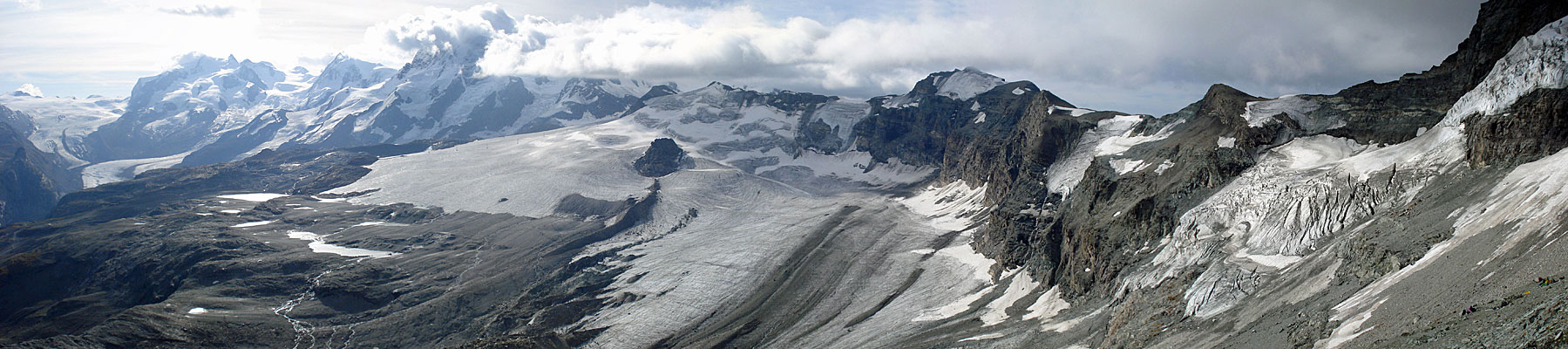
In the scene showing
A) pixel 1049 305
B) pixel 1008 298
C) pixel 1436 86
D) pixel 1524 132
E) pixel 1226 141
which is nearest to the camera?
pixel 1524 132

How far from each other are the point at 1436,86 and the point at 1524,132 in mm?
26125

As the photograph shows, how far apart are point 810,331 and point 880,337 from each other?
12.1 m

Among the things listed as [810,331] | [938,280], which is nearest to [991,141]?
[938,280]

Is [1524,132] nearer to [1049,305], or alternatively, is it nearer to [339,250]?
[1049,305]

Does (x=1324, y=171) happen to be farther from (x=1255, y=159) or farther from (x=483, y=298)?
(x=483, y=298)

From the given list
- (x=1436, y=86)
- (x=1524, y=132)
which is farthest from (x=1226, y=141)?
(x=1524, y=132)

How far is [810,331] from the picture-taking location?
99.5 metres

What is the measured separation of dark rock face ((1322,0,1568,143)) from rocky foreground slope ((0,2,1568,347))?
1.01 ft

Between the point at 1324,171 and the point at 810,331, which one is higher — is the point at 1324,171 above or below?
above

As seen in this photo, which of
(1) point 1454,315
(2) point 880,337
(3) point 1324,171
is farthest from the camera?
(2) point 880,337

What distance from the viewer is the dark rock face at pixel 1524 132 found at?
49.7 metres

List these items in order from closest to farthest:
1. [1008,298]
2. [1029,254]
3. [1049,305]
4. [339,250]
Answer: [1049,305] < [1008,298] < [1029,254] < [339,250]

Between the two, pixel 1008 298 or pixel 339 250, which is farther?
pixel 339 250

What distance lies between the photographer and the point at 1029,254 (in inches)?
4045
